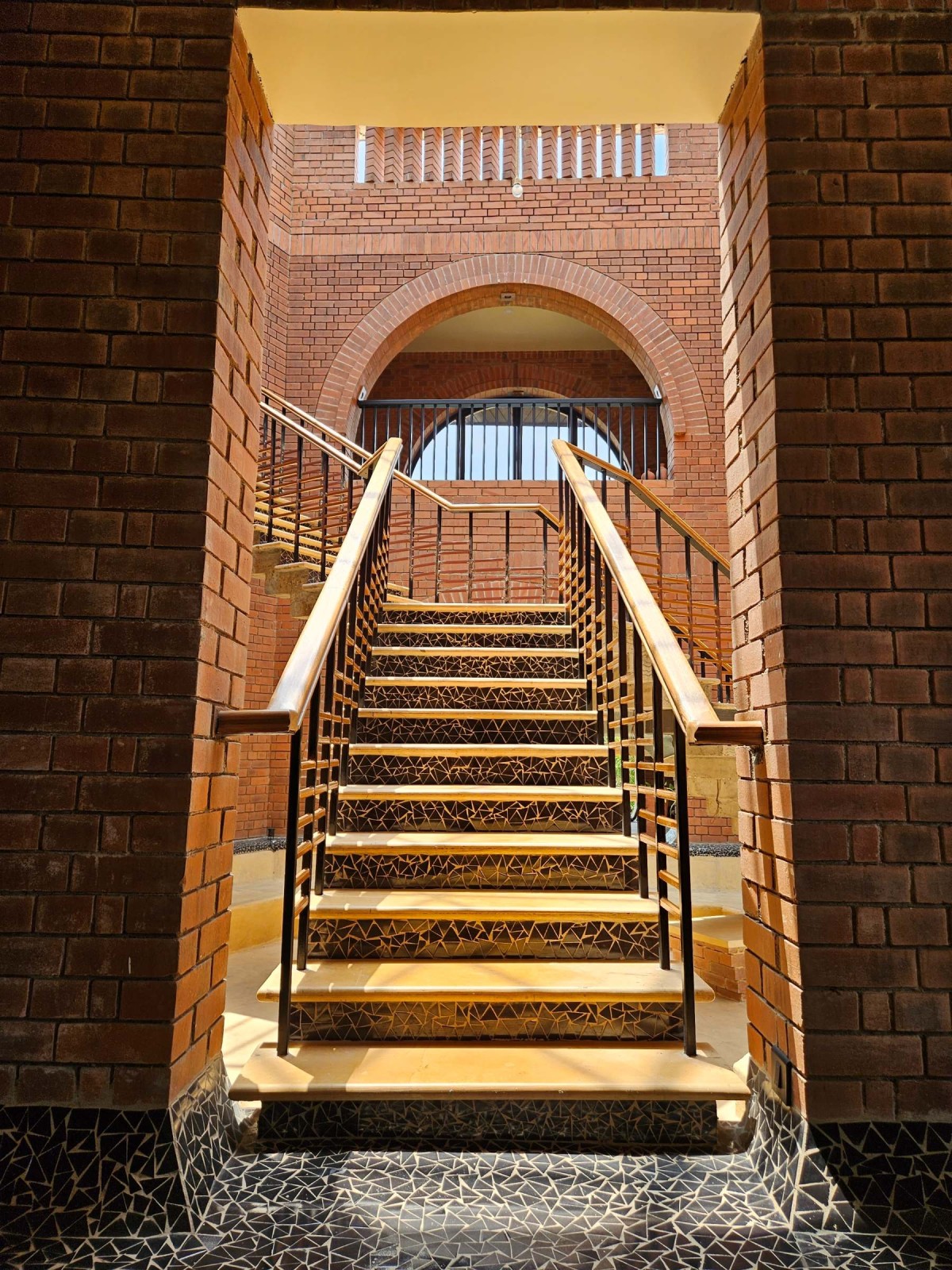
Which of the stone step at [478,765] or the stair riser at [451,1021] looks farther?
the stone step at [478,765]

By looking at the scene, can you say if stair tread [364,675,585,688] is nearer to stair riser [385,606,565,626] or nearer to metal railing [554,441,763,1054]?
metal railing [554,441,763,1054]

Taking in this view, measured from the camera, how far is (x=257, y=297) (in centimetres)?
217

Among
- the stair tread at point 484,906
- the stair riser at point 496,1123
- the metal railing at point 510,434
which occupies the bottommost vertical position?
the stair riser at point 496,1123

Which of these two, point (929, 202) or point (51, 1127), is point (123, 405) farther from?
point (929, 202)

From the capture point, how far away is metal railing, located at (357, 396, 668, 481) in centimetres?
775

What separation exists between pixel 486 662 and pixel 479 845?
133cm

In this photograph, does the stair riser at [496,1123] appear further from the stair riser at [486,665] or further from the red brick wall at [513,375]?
the red brick wall at [513,375]

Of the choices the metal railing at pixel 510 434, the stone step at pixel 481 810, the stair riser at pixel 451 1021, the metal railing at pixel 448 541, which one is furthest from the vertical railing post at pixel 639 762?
the metal railing at pixel 510 434

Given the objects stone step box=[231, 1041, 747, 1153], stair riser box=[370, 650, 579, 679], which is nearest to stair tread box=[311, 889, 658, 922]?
stone step box=[231, 1041, 747, 1153]

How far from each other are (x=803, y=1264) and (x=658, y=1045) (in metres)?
0.68

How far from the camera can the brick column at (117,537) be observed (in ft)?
5.34

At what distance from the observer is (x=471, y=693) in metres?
3.64

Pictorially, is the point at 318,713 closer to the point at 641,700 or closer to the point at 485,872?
the point at 485,872

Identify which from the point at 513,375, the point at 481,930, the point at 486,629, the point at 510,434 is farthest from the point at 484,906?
the point at 513,375
